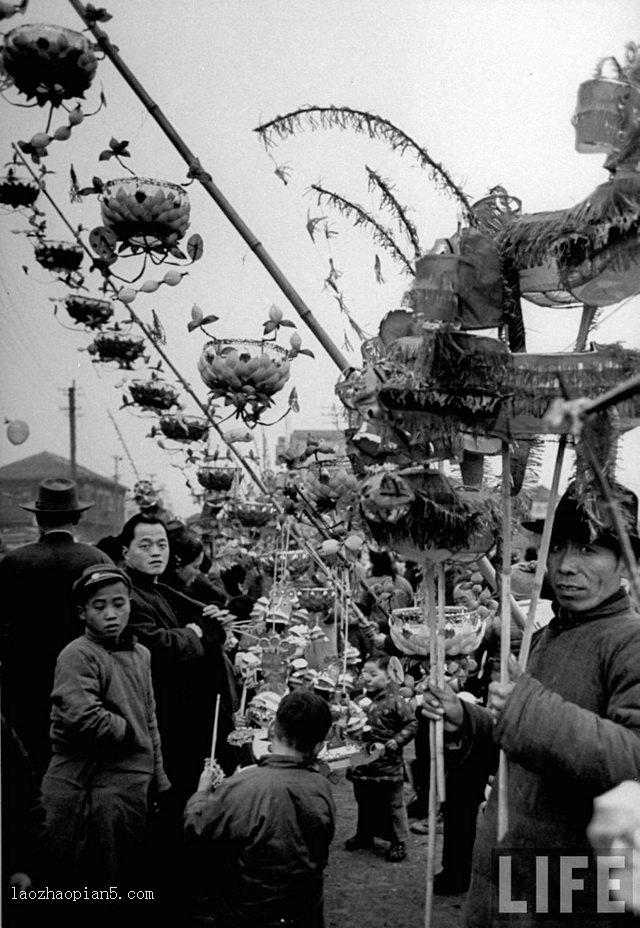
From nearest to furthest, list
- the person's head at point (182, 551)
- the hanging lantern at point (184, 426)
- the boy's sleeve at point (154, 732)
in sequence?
the boy's sleeve at point (154, 732) < the person's head at point (182, 551) < the hanging lantern at point (184, 426)

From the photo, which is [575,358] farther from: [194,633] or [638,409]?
[194,633]

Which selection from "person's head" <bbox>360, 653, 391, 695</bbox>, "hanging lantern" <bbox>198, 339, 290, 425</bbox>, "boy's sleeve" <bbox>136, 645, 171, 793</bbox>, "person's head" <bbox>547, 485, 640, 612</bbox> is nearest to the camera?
"person's head" <bbox>547, 485, 640, 612</bbox>

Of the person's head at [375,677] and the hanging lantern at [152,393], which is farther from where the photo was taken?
the hanging lantern at [152,393]

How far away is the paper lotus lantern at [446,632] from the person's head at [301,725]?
0.64 meters

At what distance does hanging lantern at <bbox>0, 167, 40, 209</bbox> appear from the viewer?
10.1 feet

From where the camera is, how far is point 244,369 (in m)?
3.28

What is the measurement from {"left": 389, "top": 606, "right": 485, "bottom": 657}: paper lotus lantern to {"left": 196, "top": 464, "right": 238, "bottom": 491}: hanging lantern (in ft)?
10.9

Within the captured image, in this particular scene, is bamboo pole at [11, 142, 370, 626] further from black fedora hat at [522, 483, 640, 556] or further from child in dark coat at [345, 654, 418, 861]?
black fedora hat at [522, 483, 640, 556]

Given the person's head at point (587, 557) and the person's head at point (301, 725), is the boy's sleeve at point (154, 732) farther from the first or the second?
the person's head at point (587, 557)

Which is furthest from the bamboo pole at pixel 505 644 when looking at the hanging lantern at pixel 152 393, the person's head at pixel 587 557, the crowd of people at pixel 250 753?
the hanging lantern at pixel 152 393

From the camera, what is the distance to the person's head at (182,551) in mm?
3842

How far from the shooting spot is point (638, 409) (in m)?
1.68

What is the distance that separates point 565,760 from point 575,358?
0.76 meters

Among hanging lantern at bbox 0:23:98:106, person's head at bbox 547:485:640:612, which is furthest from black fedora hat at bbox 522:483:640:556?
hanging lantern at bbox 0:23:98:106
